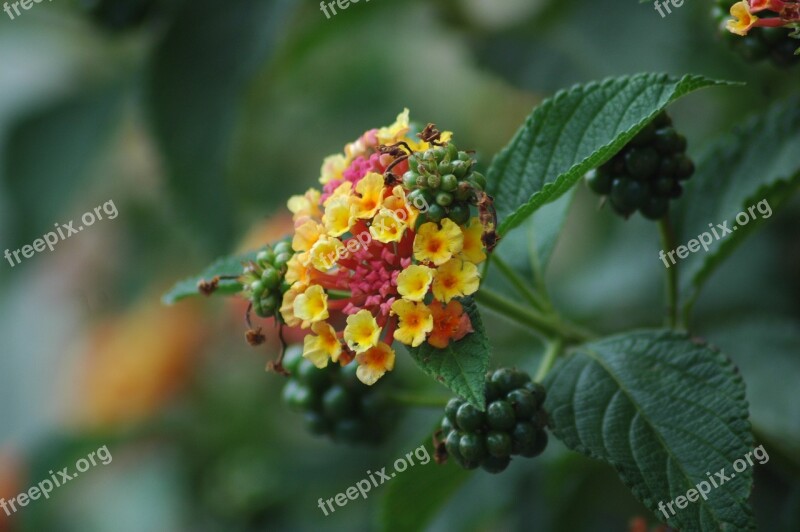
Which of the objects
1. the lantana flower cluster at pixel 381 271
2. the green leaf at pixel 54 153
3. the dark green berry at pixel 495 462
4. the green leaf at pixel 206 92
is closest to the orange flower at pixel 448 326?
the lantana flower cluster at pixel 381 271

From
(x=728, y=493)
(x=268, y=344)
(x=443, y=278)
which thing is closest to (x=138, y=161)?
(x=268, y=344)

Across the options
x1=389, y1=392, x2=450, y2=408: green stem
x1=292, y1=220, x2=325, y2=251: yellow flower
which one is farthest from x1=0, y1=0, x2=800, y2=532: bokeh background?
x1=292, y1=220, x2=325, y2=251: yellow flower

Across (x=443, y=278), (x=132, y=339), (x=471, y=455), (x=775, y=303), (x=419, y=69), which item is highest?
(x=419, y=69)

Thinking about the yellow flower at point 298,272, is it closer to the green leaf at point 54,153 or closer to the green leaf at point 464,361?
Result: the green leaf at point 464,361

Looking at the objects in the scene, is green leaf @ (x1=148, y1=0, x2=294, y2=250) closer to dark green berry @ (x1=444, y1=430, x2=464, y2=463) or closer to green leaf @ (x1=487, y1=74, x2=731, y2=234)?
green leaf @ (x1=487, y1=74, x2=731, y2=234)

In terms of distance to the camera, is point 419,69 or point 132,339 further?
point 419,69

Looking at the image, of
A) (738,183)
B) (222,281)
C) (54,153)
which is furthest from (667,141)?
(54,153)

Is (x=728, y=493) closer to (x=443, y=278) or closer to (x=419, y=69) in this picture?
(x=443, y=278)

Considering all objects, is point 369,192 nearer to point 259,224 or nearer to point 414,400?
point 414,400
